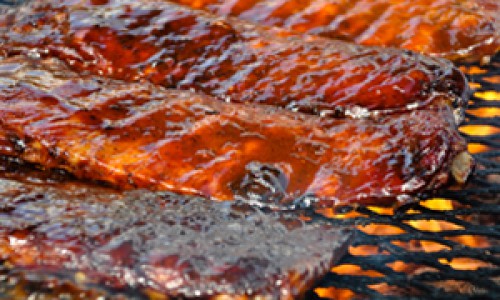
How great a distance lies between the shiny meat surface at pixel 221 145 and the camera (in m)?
2.04

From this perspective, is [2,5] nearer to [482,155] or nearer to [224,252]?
[224,252]

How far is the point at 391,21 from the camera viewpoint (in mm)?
3021

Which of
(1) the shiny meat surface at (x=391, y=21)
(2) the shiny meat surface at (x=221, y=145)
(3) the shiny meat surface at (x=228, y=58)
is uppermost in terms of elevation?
(1) the shiny meat surface at (x=391, y=21)

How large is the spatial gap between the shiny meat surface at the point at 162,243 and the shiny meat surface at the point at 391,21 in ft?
4.57

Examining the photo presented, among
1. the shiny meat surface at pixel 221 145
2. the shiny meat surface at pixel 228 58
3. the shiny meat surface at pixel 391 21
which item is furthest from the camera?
the shiny meat surface at pixel 391 21

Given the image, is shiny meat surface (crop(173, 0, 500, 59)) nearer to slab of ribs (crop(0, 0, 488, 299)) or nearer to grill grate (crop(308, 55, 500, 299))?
slab of ribs (crop(0, 0, 488, 299))

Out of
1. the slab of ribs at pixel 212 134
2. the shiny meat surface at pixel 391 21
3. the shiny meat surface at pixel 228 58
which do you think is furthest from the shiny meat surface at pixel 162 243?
the shiny meat surface at pixel 391 21

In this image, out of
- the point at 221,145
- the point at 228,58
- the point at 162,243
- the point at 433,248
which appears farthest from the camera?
the point at 228,58

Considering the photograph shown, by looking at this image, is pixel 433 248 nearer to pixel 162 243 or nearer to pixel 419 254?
pixel 419 254

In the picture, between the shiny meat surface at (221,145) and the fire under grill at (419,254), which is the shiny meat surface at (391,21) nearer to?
the fire under grill at (419,254)

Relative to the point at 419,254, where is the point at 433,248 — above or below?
below

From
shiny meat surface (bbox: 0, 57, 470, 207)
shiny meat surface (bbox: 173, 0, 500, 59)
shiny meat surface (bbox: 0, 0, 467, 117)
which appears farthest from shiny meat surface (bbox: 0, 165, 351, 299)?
shiny meat surface (bbox: 173, 0, 500, 59)

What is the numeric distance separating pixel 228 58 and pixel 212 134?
59 centimetres

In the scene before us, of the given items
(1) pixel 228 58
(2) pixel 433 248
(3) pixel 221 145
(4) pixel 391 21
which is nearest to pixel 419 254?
(2) pixel 433 248
